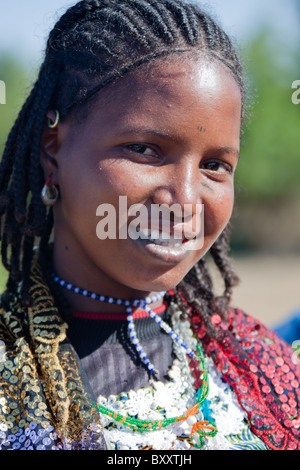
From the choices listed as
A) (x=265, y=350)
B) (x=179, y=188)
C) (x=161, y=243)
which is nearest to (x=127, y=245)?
(x=161, y=243)

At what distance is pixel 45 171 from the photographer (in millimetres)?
1936

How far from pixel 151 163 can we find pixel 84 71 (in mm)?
380

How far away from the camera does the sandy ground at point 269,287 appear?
364 inches

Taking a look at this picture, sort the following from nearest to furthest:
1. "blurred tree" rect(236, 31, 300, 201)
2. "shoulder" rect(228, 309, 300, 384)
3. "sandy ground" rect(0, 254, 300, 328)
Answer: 1. "shoulder" rect(228, 309, 300, 384)
2. "sandy ground" rect(0, 254, 300, 328)
3. "blurred tree" rect(236, 31, 300, 201)

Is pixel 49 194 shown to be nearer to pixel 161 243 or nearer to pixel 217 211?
pixel 161 243

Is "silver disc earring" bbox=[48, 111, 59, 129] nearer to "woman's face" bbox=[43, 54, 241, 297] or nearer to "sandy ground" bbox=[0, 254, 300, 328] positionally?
"woman's face" bbox=[43, 54, 241, 297]

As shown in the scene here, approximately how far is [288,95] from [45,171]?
45.7 ft

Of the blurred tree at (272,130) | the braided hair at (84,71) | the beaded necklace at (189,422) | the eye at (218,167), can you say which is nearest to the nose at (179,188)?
the eye at (218,167)

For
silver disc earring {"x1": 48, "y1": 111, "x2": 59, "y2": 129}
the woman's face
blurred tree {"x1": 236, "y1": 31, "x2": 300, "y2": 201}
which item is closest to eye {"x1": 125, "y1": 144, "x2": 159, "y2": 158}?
the woman's face

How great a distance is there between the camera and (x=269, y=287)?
38.0ft

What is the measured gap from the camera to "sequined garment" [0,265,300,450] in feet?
5.25

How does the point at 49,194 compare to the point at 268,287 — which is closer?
the point at 49,194

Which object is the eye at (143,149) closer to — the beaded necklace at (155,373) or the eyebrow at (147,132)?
the eyebrow at (147,132)
